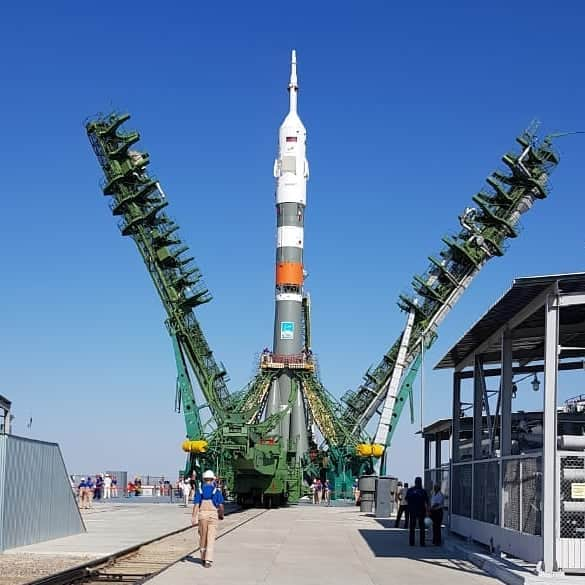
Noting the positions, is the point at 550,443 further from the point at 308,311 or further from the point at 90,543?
the point at 308,311

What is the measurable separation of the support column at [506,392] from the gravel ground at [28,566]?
7.94m

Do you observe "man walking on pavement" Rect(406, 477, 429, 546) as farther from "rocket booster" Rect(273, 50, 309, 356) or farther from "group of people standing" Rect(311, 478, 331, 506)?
"rocket booster" Rect(273, 50, 309, 356)

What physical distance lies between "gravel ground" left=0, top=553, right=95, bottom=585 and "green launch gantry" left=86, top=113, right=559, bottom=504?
28428 mm

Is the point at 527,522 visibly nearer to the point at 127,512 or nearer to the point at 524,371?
the point at 524,371

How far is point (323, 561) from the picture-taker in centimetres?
1842

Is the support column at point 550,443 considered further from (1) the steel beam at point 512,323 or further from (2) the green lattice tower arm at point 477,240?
(2) the green lattice tower arm at point 477,240

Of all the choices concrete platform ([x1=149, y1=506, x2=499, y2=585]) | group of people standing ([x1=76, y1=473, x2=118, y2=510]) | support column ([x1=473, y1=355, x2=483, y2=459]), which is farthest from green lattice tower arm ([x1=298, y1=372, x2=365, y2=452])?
support column ([x1=473, y1=355, x2=483, y2=459])

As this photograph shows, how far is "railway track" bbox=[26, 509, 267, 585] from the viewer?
1533cm

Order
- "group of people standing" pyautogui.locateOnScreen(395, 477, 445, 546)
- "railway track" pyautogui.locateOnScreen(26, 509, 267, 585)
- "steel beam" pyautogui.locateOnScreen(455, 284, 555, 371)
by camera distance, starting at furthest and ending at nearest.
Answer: "group of people standing" pyautogui.locateOnScreen(395, 477, 445, 546) → "steel beam" pyautogui.locateOnScreen(455, 284, 555, 371) → "railway track" pyautogui.locateOnScreen(26, 509, 267, 585)

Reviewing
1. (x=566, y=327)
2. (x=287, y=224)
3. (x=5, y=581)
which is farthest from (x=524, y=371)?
(x=287, y=224)

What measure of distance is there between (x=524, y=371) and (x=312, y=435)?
3001cm

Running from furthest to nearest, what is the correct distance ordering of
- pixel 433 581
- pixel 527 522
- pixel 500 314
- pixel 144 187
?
pixel 144 187
pixel 500 314
pixel 527 522
pixel 433 581

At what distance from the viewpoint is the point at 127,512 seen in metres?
36.7

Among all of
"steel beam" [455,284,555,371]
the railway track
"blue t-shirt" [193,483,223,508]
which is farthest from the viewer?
"blue t-shirt" [193,483,223,508]
